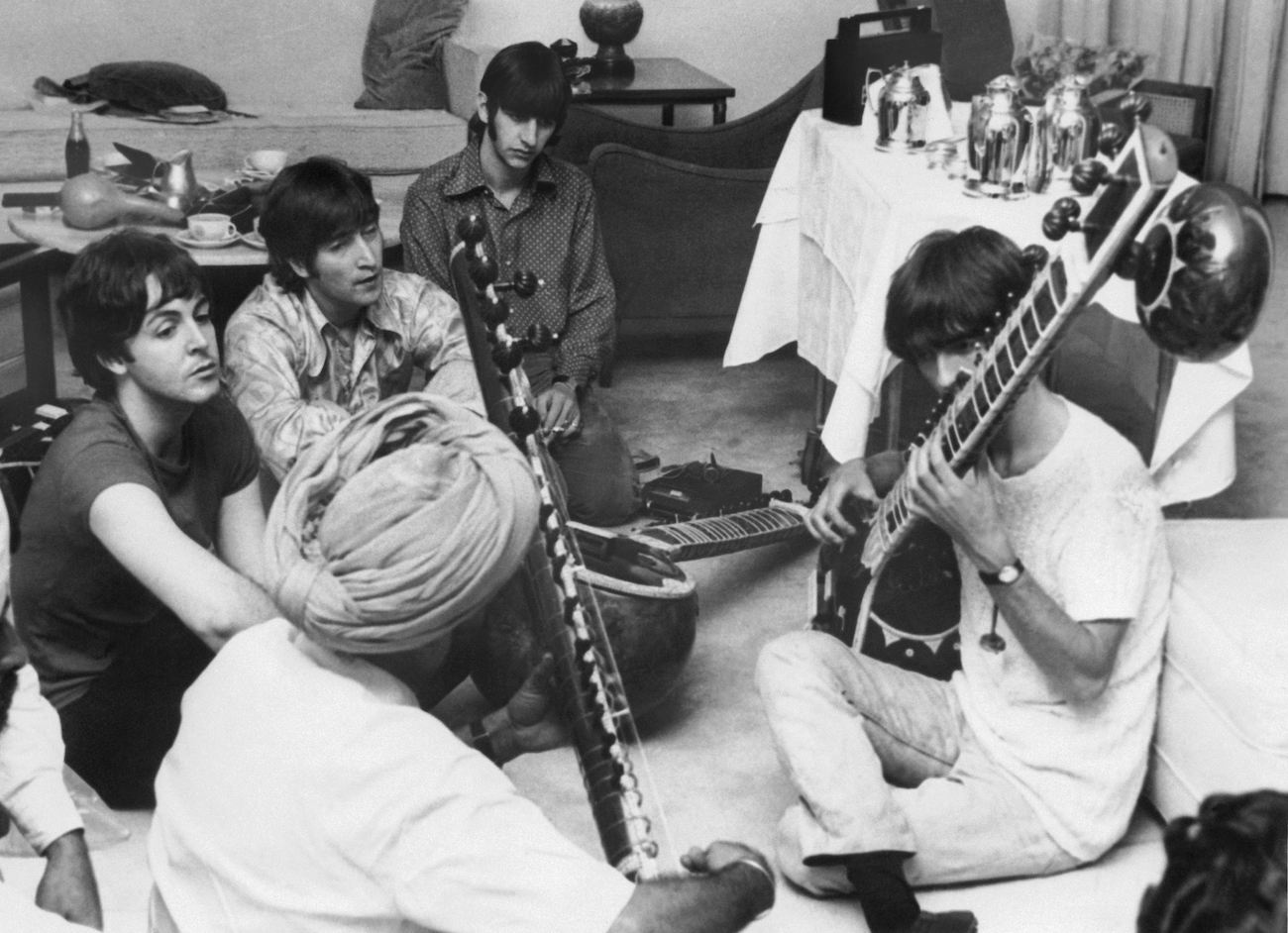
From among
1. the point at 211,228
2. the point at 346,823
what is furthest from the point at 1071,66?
the point at 346,823

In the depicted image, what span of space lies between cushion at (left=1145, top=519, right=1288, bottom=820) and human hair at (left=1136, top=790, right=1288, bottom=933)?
1.40 metres

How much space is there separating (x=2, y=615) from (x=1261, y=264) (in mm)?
1439

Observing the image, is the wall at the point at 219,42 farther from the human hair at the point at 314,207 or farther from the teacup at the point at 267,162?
the human hair at the point at 314,207

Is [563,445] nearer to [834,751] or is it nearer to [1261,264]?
[834,751]

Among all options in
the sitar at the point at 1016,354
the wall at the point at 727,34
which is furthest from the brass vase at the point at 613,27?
the sitar at the point at 1016,354

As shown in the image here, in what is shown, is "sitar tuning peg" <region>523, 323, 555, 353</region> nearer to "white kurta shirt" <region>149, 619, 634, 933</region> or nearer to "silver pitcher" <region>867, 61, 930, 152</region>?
"white kurta shirt" <region>149, 619, 634, 933</region>

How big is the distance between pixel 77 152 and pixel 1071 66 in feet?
8.52

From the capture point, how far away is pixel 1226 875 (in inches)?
33.4

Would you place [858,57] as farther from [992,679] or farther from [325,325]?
[992,679]

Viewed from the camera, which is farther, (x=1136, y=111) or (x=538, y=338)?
(x=538, y=338)

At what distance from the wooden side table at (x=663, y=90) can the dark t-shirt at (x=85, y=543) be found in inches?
123

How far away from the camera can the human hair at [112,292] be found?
239cm

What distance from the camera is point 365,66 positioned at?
6.41 metres

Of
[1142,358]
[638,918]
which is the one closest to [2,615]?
[638,918]
